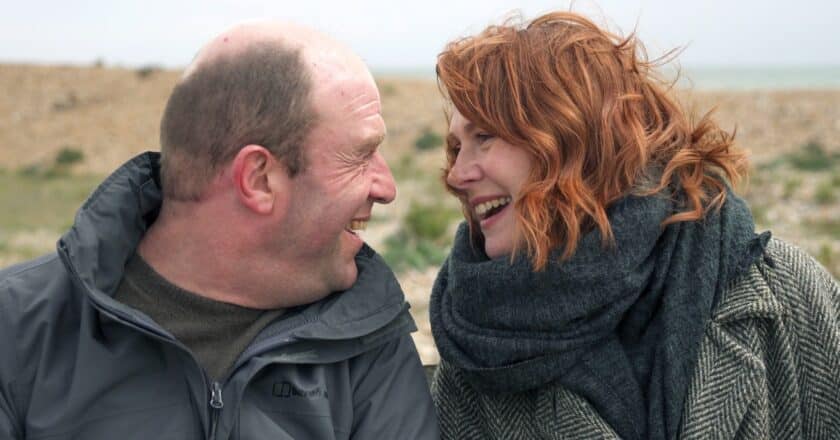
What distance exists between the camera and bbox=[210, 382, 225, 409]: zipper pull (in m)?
2.66

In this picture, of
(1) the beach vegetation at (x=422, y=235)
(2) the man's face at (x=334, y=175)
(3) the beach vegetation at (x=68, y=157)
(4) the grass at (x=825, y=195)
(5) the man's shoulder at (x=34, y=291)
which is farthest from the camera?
(3) the beach vegetation at (x=68, y=157)

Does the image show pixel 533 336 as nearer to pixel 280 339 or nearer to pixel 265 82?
pixel 280 339

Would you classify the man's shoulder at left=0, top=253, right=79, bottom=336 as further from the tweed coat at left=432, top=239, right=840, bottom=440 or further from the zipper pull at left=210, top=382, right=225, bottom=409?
the tweed coat at left=432, top=239, right=840, bottom=440

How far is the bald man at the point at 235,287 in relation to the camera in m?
2.65

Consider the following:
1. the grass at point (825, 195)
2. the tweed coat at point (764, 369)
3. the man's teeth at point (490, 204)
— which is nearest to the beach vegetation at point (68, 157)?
the grass at point (825, 195)

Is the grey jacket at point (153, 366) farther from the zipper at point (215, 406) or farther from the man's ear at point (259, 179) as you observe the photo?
the man's ear at point (259, 179)

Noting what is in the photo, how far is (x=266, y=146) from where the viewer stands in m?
2.78

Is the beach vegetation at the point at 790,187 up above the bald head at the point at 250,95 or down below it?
below

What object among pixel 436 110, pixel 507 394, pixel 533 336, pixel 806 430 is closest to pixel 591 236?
pixel 533 336

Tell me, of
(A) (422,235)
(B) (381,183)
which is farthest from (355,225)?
(A) (422,235)

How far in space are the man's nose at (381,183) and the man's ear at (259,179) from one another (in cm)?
25

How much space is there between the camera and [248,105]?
9.09ft

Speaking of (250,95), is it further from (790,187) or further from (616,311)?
(790,187)

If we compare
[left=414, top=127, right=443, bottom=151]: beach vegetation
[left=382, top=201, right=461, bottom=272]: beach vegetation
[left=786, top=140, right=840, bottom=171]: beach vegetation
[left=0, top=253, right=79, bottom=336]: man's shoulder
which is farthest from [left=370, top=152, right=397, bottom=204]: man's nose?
[left=414, top=127, right=443, bottom=151]: beach vegetation
